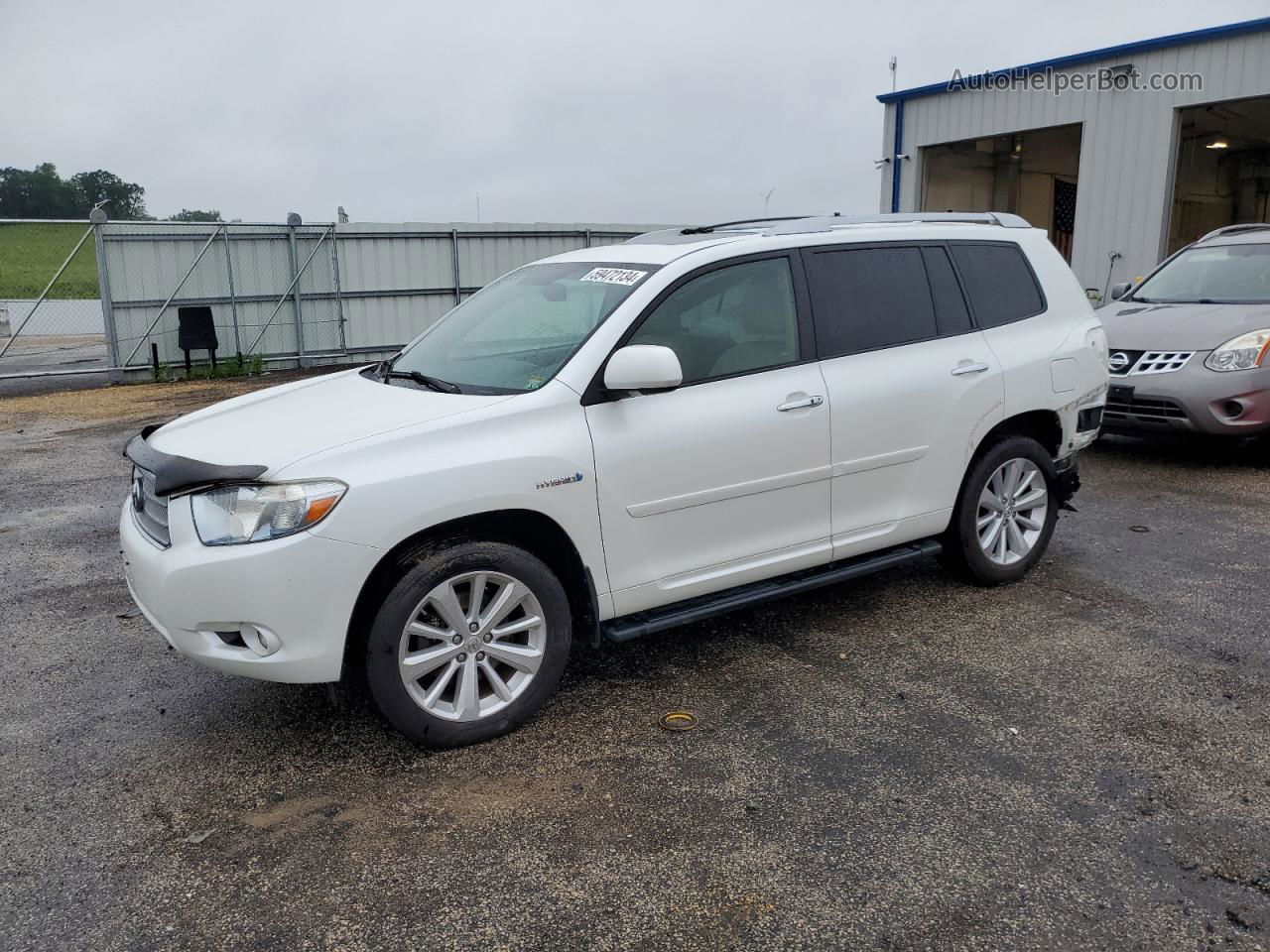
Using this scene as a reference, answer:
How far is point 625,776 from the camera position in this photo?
3488 millimetres

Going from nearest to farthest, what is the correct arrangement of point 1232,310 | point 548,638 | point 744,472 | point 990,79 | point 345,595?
point 345,595, point 548,638, point 744,472, point 1232,310, point 990,79

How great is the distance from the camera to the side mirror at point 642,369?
3709 mm

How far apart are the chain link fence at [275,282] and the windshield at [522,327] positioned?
12982 mm

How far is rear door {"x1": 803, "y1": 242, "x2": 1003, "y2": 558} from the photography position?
447 cm

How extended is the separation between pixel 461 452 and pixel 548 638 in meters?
0.78

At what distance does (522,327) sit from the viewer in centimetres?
444

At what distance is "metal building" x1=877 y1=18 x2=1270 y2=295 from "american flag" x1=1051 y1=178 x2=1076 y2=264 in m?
1.97

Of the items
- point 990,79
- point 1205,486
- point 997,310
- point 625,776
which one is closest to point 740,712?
point 625,776

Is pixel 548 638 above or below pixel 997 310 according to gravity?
below

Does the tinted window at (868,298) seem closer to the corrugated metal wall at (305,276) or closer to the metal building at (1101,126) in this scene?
the metal building at (1101,126)

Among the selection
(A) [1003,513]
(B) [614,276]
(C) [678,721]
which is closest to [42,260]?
(B) [614,276]

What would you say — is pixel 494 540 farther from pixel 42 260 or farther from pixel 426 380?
pixel 42 260

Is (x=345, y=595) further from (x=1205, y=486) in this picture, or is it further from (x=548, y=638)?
(x=1205, y=486)

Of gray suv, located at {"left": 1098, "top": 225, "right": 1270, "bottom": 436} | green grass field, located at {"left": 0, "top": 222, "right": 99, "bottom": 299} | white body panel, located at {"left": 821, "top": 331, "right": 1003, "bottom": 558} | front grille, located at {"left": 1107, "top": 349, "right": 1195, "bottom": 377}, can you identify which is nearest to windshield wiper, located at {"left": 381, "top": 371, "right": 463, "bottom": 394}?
white body panel, located at {"left": 821, "top": 331, "right": 1003, "bottom": 558}
